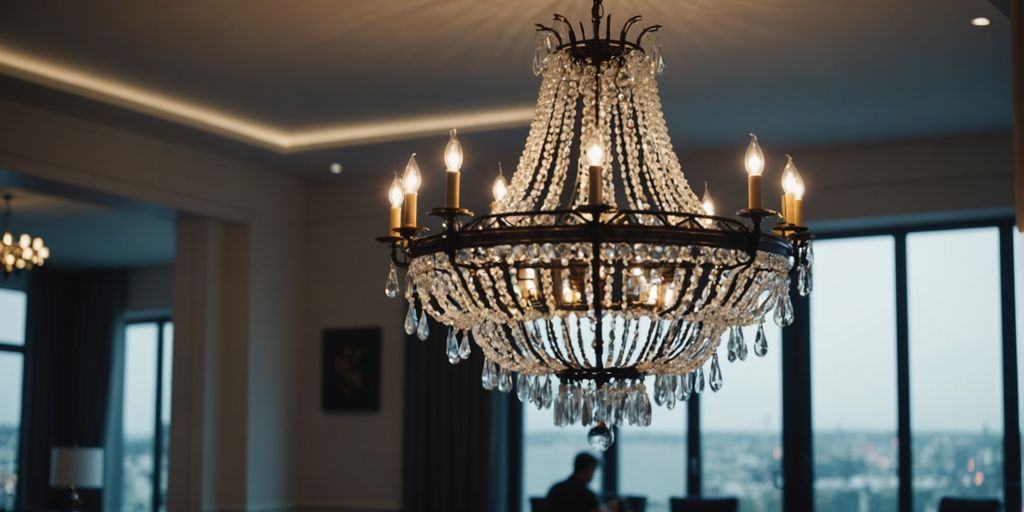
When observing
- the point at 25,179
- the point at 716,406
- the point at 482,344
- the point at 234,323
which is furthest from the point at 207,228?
the point at 482,344

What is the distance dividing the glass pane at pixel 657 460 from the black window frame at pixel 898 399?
0.13ft

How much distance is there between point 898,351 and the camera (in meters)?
7.30

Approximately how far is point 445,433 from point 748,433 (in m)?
1.87

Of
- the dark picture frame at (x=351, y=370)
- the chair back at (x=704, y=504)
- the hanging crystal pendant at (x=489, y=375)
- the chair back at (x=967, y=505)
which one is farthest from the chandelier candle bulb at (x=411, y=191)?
the dark picture frame at (x=351, y=370)

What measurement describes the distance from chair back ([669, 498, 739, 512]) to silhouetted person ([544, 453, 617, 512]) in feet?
3.03

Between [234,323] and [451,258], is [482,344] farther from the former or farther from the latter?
[234,323]

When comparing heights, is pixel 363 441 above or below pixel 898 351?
below

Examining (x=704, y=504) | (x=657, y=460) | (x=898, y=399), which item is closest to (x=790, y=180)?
(x=704, y=504)

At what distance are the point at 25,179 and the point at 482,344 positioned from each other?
4004 mm

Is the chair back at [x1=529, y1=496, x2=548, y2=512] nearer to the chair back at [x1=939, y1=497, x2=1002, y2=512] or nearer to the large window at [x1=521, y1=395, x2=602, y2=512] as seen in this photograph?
the large window at [x1=521, y1=395, x2=602, y2=512]

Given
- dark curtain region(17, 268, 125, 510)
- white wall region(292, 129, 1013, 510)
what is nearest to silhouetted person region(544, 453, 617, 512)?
white wall region(292, 129, 1013, 510)

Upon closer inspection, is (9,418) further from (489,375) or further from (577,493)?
(489,375)

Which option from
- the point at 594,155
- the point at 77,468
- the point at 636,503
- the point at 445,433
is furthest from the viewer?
the point at 77,468

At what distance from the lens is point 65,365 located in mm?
12414
